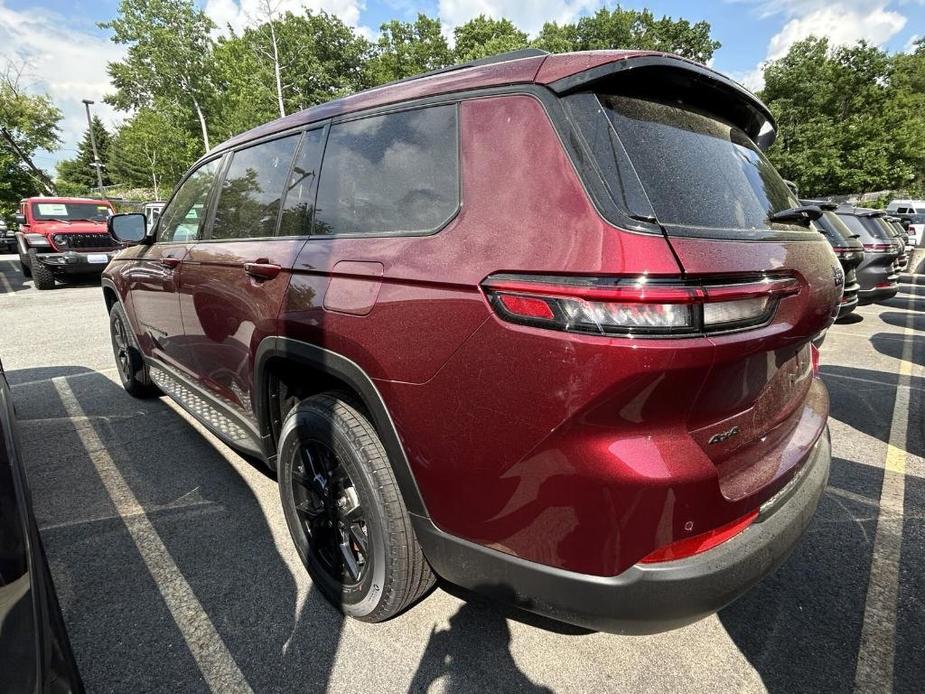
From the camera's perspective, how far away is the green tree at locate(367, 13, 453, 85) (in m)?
41.3

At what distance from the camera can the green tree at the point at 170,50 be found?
101ft

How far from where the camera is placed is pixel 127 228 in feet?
11.7

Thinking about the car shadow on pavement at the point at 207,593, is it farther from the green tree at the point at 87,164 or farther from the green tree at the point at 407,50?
the green tree at the point at 87,164

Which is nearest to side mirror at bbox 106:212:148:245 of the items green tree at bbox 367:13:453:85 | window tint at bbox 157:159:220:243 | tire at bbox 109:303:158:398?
window tint at bbox 157:159:220:243

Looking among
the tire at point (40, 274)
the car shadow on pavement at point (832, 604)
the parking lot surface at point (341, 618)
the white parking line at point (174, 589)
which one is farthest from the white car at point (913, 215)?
the tire at point (40, 274)

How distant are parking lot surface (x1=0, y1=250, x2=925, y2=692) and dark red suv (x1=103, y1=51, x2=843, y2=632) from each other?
24 centimetres

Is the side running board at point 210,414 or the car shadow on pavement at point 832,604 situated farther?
the side running board at point 210,414

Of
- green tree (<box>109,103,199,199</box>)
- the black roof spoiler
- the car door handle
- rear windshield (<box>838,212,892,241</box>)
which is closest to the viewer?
the black roof spoiler

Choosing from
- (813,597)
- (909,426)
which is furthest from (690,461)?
(909,426)

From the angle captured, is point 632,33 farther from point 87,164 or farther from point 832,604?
point 87,164

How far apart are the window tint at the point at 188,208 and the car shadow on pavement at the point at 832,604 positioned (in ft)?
11.1

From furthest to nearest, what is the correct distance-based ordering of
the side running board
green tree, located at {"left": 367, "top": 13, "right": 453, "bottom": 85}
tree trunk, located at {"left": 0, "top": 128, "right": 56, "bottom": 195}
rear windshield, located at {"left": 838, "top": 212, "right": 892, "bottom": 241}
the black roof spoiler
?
green tree, located at {"left": 367, "top": 13, "right": 453, "bottom": 85}
tree trunk, located at {"left": 0, "top": 128, "right": 56, "bottom": 195}
rear windshield, located at {"left": 838, "top": 212, "right": 892, "bottom": 241}
the side running board
the black roof spoiler

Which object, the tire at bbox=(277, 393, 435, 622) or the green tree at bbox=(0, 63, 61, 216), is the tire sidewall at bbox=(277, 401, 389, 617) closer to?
the tire at bbox=(277, 393, 435, 622)

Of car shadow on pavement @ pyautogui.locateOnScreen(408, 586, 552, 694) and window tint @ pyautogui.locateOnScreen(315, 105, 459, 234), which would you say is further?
car shadow on pavement @ pyautogui.locateOnScreen(408, 586, 552, 694)
